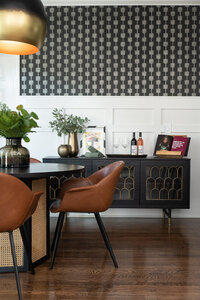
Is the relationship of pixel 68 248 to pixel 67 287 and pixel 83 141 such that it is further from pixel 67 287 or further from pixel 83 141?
pixel 83 141

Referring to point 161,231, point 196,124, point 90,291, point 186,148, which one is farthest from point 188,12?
point 90,291

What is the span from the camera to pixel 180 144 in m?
4.06

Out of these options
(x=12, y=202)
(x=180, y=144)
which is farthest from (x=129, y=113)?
(x=12, y=202)

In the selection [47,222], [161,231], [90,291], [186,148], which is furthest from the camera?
[186,148]

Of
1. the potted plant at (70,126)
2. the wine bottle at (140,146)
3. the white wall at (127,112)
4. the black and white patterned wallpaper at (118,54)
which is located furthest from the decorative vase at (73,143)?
the wine bottle at (140,146)

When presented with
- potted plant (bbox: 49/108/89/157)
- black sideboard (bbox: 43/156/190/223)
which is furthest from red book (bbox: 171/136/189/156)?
potted plant (bbox: 49/108/89/157)

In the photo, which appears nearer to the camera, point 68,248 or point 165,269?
point 165,269

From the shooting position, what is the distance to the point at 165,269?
8.13 feet

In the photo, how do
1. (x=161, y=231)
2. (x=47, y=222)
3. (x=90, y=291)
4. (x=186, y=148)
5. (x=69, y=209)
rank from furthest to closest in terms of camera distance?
1. (x=186, y=148)
2. (x=161, y=231)
3. (x=47, y=222)
4. (x=69, y=209)
5. (x=90, y=291)

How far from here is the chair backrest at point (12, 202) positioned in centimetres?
183

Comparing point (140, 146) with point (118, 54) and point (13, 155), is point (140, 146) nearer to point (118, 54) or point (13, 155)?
point (118, 54)

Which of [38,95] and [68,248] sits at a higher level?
[38,95]

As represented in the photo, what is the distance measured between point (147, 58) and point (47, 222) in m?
2.63

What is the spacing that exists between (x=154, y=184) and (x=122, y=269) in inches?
61.3
